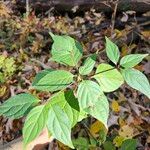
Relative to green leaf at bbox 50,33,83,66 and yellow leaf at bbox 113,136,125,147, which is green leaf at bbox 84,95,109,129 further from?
yellow leaf at bbox 113,136,125,147

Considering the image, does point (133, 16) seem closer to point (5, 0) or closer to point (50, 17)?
point (50, 17)

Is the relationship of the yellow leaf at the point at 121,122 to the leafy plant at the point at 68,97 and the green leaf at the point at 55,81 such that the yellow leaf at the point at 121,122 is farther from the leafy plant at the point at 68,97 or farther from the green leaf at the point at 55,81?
the green leaf at the point at 55,81

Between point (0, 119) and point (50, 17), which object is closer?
point (0, 119)

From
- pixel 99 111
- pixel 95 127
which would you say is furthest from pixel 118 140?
pixel 99 111

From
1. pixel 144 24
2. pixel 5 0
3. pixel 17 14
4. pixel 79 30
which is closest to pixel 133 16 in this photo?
pixel 144 24

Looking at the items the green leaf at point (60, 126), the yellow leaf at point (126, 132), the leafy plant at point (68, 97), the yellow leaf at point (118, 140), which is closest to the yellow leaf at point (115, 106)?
the yellow leaf at point (126, 132)

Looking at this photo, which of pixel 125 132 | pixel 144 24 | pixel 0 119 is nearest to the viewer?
pixel 125 132

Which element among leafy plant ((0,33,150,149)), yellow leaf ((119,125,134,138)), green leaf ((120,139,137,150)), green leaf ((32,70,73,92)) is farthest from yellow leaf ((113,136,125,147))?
green leaf ((32,70,73,92))

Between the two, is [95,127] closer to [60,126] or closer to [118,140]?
[118,140]
